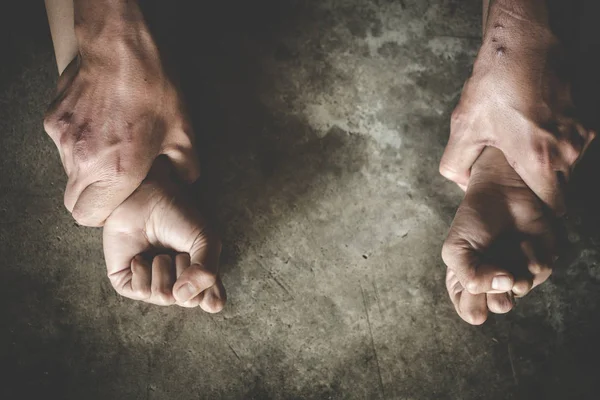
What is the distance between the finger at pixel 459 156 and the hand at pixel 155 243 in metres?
1.03

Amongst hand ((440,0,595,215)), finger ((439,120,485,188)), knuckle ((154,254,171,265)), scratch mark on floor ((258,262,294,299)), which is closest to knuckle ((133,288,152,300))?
knuckle ((154,254,171,265))

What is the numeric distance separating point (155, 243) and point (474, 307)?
126cm

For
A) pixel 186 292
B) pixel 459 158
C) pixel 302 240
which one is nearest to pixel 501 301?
pixel 459 158

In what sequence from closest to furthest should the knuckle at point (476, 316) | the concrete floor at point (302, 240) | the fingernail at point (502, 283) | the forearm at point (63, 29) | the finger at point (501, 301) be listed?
the fingernail at point (502, 283)
the finger at point (501, 301)
the knuckle at point (476, 316)
the forearm at point (63, 29)
the concrete floor at point (302, 240)

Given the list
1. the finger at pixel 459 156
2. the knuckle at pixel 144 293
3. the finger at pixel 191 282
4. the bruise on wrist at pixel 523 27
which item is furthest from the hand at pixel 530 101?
the knuckle at pixel 144 293

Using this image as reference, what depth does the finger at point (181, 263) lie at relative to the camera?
171cm

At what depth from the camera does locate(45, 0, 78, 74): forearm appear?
1.88m

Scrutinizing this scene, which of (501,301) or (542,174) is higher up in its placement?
(542,174)

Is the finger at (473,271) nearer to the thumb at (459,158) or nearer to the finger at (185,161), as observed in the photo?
the thumb at (459,158)

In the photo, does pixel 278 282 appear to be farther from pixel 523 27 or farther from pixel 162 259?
pixel 523 27

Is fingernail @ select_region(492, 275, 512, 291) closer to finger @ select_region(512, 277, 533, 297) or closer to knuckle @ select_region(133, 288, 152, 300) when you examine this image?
finger @ select_region(512, 277, 533, 297)

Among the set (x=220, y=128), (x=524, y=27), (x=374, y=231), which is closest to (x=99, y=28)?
(x=220, y=128)

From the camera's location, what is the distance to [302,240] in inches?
86.0

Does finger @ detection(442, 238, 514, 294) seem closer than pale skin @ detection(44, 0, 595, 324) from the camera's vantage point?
Yes
